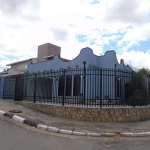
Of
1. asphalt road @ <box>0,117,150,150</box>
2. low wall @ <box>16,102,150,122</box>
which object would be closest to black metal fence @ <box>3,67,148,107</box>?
low wall @ <box>16,102,150,122</box>

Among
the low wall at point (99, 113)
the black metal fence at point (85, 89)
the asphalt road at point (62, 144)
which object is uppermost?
the black metal fence at point (85, 89)

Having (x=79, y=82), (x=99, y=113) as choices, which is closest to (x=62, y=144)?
(x=99, y=113)

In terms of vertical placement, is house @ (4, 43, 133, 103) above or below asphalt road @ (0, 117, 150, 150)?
above

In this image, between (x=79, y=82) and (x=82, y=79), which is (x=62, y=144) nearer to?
(x=82, y=79)

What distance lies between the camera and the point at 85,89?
8.83 m

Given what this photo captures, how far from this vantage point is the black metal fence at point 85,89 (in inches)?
347

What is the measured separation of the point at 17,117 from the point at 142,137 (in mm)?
5227

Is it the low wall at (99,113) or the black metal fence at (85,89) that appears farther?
the black metal fence at (85,89)

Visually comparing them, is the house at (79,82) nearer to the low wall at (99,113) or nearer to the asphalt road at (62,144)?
the low wall at (99,113)

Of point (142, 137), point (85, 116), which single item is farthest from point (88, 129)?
point (142, 137)

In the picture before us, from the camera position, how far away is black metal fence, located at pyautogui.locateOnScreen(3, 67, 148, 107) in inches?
347

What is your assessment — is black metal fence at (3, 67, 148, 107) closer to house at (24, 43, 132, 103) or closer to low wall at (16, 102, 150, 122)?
house at (24, 43, 132, 103)

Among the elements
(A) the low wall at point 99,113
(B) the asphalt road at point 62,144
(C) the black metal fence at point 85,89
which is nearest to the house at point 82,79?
(C) the black metal fence at point 85,89

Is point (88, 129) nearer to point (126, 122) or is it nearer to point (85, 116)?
point (85, 116)
